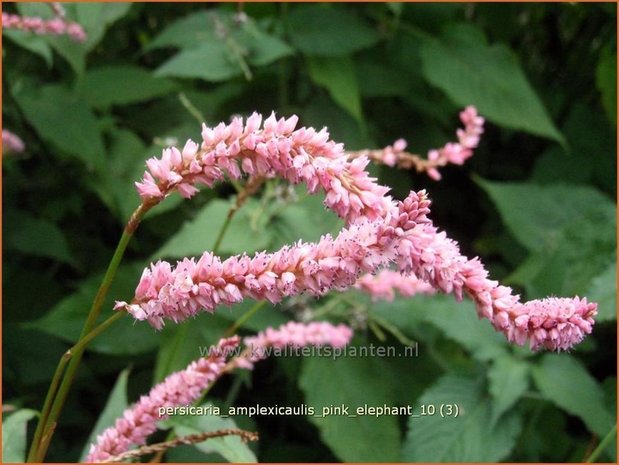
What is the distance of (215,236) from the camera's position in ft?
4.45

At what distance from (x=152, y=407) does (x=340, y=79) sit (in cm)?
95

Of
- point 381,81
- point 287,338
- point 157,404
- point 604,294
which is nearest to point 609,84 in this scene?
point 381,81

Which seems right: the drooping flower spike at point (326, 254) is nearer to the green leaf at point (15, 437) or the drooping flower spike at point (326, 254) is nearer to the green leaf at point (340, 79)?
the green leaf at point (15, 437)

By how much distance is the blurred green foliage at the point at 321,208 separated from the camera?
1373 mm

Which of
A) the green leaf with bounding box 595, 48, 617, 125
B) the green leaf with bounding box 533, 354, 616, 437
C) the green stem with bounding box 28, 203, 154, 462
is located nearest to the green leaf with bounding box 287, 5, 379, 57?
the green leaf with bounding box 595, 48, 617, 125

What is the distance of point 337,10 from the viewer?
1714mm

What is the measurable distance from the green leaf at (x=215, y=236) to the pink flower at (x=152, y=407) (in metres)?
0.54

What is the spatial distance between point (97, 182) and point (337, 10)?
1.96 ft

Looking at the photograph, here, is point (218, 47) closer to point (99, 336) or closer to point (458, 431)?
point (99, 336)

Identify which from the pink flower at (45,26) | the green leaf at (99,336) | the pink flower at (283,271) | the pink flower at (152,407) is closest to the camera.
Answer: the pink flower at (283,271)

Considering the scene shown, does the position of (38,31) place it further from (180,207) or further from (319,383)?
(319,383)

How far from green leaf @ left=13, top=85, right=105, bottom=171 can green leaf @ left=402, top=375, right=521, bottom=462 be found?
2.44 ft

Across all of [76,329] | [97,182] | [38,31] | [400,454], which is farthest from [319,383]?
[38,31]

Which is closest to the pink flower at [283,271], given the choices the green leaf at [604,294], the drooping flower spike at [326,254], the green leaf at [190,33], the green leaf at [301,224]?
the drooping flower spike at [326,254]
